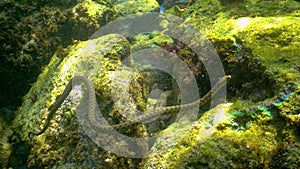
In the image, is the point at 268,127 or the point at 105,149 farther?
the point at 105,149

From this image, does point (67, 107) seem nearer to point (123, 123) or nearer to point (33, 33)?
point (123, 123)

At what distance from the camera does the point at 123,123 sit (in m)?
5.11

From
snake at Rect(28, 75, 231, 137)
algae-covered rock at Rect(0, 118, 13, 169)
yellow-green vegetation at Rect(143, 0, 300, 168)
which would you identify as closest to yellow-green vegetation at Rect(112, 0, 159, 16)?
yellow-green vegetation at Rect(143, 0, 300, 168)

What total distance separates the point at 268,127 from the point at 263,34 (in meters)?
2.20

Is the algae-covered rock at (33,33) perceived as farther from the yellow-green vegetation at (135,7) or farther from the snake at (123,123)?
the snake at (123,123)

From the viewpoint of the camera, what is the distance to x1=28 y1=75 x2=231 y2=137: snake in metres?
5.15

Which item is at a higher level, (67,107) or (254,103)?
(254,103)

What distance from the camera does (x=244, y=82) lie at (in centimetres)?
491

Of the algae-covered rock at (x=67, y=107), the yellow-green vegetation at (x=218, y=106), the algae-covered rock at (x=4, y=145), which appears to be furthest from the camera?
the algae-covered rock at (x=4, y=145)

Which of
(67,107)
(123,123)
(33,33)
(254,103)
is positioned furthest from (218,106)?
(33,33)

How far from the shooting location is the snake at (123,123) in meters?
5.15

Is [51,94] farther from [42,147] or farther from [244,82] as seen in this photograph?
[244,82]

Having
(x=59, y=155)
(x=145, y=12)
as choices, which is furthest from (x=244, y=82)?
(x=145, y=12)

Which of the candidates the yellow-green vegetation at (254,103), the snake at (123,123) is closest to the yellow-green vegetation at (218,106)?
the yellow-green vegetation at (254,103)
